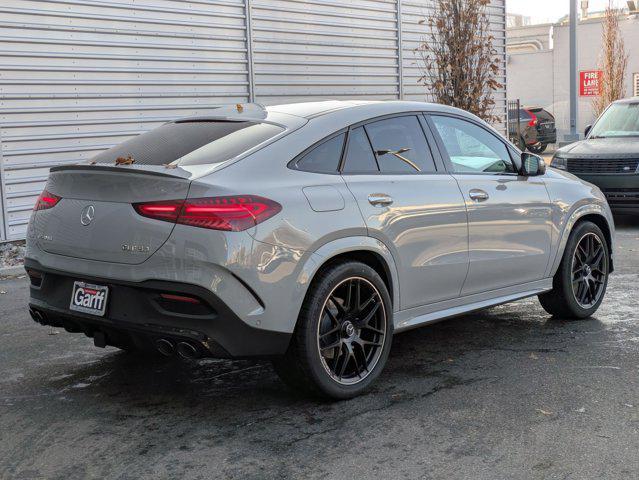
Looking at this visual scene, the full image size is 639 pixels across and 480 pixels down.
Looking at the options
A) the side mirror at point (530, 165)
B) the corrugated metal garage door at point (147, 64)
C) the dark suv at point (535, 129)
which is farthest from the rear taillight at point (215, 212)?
the dark suv at point (535, 129)

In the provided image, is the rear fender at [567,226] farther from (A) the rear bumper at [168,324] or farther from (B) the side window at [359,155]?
(A) the rear bumper at [168,324]

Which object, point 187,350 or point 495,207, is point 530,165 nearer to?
point 495,207

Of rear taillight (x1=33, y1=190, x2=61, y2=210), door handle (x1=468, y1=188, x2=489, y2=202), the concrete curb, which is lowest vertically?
the concrete curb

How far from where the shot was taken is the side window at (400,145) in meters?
5.27

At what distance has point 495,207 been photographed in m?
5.84

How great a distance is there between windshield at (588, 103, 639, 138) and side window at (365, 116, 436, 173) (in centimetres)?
851

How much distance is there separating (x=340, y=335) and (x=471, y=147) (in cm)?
184

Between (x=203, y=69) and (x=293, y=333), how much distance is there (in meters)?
9.10

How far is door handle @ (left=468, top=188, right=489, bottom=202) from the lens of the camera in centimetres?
566

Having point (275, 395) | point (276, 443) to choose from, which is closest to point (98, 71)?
point (275, 395)

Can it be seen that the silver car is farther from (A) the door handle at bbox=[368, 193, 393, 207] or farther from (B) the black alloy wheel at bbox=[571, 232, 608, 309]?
(B) the black alloy wheel at bbox=[571, 232, 608, 309]

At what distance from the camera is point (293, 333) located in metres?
4.61

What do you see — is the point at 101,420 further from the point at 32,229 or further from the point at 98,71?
the point at 98,71

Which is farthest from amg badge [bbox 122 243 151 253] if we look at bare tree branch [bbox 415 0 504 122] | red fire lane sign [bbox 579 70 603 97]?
red fire lane sign [bbox 579 70 603 97]
